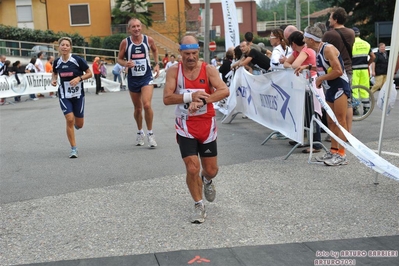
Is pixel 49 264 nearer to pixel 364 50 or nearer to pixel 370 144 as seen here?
pixel 370 144

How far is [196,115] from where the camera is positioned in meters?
6.17

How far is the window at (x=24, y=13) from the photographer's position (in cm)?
5906

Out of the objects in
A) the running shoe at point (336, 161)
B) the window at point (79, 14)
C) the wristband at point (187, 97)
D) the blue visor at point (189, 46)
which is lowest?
the running shoe at point (336, 161)

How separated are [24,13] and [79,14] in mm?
5012

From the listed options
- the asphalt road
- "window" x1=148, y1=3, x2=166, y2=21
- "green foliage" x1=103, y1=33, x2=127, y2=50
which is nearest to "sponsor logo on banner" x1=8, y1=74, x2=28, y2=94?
the asphalt road

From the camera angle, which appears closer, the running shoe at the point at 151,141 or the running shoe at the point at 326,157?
the running shoe at the point at 326,157

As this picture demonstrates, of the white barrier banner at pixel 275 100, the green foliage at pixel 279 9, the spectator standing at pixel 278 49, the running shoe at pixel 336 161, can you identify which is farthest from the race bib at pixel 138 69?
the green foliage at pixel 279 9

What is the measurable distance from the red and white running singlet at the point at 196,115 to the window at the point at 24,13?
56.1m

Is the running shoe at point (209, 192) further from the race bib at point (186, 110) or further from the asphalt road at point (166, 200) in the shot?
the race bib at point (186, 110)

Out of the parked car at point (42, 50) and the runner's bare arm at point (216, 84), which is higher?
the runner's bare arm at point (216, 84)

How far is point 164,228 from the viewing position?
19.4 feet

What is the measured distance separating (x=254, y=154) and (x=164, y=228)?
13.5 feet

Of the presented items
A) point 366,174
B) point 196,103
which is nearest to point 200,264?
point 196,103

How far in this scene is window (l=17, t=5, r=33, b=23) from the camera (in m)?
59.1
